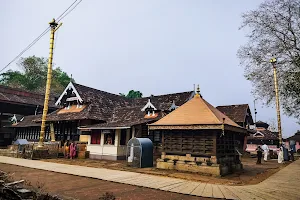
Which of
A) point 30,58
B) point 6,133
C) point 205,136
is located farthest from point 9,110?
point 205,136

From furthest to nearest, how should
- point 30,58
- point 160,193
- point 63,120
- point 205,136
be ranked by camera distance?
1. point 30,58
2. point 63,120
3. point 205,136
4. point 160,193

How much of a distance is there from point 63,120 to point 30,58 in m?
40.7

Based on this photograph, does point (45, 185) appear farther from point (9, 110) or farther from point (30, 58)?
point (30, 58)

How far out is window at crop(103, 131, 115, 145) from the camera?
20078 mm

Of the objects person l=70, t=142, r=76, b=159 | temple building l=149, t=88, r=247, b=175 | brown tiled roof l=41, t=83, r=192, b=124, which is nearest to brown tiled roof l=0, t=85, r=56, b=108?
brown tiled roof l=41, t=83, r=192, b=124

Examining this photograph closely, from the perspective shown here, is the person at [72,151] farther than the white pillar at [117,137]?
Yes

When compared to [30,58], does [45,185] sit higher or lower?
lower

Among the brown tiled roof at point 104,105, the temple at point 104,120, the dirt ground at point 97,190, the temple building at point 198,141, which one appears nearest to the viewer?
the dirt ground at point 97,190

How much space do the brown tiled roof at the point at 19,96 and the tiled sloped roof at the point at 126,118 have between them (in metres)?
16.3

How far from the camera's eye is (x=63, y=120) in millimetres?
23484

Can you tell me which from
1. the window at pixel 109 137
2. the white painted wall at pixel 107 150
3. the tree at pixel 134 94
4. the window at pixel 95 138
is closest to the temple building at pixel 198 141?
the white painted wall at pixel 107 150

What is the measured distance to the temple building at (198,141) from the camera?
12.2 metres

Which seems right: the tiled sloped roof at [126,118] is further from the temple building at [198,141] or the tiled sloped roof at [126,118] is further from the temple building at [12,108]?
the temple building at [12,108]

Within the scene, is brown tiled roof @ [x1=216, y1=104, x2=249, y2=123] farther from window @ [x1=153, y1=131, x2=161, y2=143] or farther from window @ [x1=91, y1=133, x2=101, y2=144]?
window @ [x1=91, y1=133, x2=101, y2=144]
